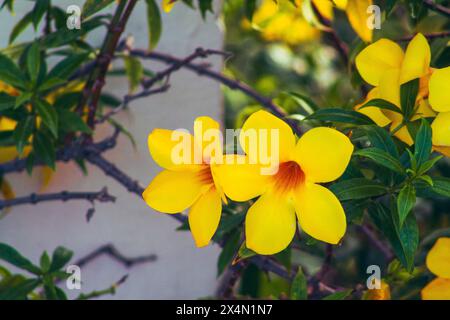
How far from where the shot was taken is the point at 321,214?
87cm

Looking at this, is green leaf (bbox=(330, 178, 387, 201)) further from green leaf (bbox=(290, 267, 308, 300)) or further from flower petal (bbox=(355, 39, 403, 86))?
green leaf (bbox=(290, 267, 308, 300))

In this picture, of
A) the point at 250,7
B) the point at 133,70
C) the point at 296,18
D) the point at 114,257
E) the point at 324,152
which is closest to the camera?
the point at 324,152

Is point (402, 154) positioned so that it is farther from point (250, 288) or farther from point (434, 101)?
point (250, 288)

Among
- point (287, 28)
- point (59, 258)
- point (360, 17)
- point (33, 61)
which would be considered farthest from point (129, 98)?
point (287, 28)

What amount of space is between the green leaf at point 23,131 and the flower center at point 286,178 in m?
0.51

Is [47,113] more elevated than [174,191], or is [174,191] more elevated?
[47,113]

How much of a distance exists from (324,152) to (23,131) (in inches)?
23.1

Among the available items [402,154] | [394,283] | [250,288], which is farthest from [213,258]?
[402,154]

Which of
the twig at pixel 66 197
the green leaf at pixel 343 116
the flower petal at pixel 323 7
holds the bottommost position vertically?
the twig at pixel 66 197

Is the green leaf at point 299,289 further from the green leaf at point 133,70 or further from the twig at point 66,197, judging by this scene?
the green leaf at point 133,70

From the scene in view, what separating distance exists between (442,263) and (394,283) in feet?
0.48

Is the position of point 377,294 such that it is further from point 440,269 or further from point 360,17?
point 360,17

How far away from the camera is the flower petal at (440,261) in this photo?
42.4 inches

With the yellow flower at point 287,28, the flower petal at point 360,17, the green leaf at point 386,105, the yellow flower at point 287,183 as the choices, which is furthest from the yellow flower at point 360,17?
the yellow flower at point 287,28
